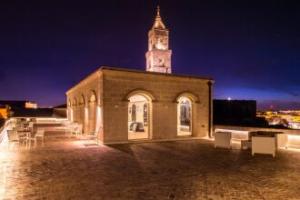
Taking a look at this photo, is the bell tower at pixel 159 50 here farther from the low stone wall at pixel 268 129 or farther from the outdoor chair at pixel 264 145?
the outdoor chair at pixel 264 145

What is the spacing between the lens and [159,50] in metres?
32.4

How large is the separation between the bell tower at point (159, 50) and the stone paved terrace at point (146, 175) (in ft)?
75.1

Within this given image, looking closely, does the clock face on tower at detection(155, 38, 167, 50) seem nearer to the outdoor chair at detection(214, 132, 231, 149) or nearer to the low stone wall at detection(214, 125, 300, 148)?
the low stone wall at detection(214, 125, 300, 148)

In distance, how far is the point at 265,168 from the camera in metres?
7.84

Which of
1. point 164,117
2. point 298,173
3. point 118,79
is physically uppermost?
point 118,79

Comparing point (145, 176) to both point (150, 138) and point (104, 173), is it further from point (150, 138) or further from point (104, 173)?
point (150, 138)

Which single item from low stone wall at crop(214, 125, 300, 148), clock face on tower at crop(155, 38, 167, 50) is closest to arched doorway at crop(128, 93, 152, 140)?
low stone wall at crop(214, 125, 300, 148)

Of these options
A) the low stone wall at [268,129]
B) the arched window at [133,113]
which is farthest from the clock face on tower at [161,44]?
the low stone wall at [268,129]

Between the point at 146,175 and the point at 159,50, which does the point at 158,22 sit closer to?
the point at 159,50

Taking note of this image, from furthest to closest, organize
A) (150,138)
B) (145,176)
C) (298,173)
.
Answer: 1. (150,138)
2. (298,173)
3. (145,176)

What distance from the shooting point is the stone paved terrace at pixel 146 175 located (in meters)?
5.45

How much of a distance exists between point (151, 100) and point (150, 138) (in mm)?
2124

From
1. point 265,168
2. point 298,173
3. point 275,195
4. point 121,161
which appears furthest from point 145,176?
point 298,173

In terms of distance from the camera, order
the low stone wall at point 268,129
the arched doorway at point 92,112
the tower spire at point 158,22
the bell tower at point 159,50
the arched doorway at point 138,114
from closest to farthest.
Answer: the low stone wall at point 268,129 < the arched doorway at point 92,112 < the arched doorway at point 138,114 < the bell tower at point 159,50 < the tower spire at point 158,22
